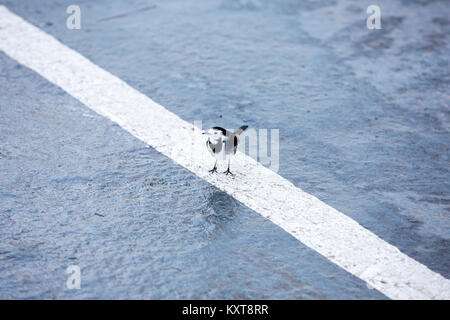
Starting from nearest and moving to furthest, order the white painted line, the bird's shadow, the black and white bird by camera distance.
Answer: the white painted line, the bird's shadow, the black and white bird

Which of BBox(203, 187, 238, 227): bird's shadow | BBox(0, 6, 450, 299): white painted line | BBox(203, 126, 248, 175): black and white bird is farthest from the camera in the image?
BBox(203, 126, 248, 175): black and white bird

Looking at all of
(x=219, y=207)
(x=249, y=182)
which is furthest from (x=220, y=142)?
(x=219, y=207)

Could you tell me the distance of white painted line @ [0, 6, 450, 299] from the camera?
2729mm

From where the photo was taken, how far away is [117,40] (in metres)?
5.27

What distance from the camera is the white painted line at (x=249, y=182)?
107 inches

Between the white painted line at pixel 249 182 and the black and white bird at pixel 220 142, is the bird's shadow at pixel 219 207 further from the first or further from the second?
the black and white bird at pixel 220 142

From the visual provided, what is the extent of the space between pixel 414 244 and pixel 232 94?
1981mm

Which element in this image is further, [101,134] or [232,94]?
[232,94]

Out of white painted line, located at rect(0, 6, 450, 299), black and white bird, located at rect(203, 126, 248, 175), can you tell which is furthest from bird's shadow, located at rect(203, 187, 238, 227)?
black and white bird, located at rect(203, 126, 248, 175)

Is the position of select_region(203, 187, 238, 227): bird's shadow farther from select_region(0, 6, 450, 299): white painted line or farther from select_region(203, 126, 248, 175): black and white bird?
select_region(203, 126, 248, 175): black and white bird

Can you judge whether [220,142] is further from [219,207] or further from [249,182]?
[219,207]

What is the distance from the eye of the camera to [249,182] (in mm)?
3432
